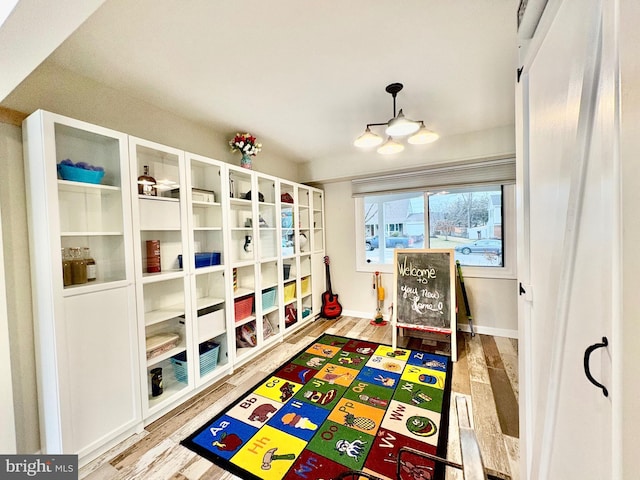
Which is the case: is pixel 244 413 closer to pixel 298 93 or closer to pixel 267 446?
pixel 267 446

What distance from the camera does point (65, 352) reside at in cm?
143

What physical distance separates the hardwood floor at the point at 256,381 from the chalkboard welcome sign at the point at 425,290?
1.06 ft

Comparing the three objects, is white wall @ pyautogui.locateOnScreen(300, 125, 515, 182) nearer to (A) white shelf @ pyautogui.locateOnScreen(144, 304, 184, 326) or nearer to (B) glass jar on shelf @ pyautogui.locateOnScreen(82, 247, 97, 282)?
(A) white shelf @ pyautogui.locateOnScreen(144, 304, 184, 326)

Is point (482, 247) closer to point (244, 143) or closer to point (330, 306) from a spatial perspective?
point (330, 306)

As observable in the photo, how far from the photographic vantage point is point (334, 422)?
1.76m

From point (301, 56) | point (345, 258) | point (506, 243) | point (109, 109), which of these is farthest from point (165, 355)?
point (506, 243)

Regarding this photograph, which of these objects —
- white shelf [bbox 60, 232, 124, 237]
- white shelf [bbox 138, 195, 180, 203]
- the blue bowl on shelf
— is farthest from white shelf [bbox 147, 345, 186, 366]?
the blue bowl on shelf

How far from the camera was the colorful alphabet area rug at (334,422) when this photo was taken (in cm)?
146

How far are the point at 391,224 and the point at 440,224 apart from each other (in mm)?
638

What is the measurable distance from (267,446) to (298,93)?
8.07ft

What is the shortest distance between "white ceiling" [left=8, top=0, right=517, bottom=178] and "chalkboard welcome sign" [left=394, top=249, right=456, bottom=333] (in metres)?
1.48

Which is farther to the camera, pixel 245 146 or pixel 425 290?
pixel 425 290

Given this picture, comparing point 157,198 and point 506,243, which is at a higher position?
point 157,198

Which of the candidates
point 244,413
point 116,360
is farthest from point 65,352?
point 244,413
